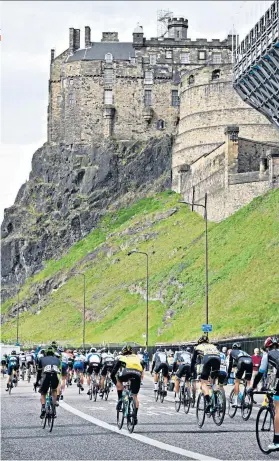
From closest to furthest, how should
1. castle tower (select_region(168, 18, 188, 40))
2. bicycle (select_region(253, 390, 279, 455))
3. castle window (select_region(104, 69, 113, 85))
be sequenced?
1. bicycle (select_region(253, 390, 279, 455))
2. castle window (select_region(104, 69, 113, 85))
3. castle tower (select_region(168, 18, 188, 40))

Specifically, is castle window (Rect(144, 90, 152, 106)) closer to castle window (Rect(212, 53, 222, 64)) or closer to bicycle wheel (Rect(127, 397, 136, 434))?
castle window (Rect(212, 53, 222, 64))

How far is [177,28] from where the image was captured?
157 m

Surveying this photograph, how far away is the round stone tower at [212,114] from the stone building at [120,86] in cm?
1315

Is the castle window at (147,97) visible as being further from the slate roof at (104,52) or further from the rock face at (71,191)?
the rock face at (71,191)

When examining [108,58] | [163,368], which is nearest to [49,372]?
[163,368]

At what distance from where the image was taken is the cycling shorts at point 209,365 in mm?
28453

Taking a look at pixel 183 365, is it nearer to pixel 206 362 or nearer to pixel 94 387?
pixel 206 362

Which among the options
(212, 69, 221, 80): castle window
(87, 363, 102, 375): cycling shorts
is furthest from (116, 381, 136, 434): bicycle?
(212, 69, 221, 80): castle window

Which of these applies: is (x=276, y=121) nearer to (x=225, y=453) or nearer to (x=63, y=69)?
(x=225, y=453)

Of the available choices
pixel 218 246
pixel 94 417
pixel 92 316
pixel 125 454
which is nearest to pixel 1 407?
pixel 94 417

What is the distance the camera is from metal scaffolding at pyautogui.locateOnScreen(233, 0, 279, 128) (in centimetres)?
6969

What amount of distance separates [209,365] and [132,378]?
3.40 meters

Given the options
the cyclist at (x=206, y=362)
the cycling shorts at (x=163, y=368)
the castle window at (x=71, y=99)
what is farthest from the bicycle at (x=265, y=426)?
the castle window at (x=71, y=99)

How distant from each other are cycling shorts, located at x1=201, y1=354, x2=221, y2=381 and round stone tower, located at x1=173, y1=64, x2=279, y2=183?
98.3 meters
